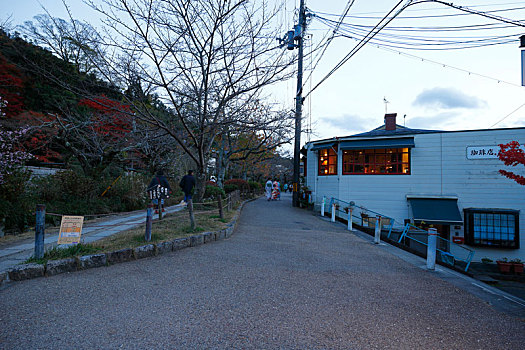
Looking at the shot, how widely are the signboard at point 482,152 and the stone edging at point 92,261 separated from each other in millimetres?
13938

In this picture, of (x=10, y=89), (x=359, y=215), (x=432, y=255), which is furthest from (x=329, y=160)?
(x=10, y=89)

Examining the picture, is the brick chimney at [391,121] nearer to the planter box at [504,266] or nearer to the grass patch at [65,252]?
the planter box at [504,266]

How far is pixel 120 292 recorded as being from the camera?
4.27 meters

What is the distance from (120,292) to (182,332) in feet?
5.29

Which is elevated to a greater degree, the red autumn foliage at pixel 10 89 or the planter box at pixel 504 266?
the red autumn foliage at pixel 10 89

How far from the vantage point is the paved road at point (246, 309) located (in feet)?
10.1

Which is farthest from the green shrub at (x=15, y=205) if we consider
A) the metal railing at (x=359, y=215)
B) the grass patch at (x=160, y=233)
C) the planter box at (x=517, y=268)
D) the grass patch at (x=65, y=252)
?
the planter box at (x=517, y=268)

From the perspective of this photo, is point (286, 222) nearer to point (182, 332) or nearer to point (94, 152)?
point (94, 152)

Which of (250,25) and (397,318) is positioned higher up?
(250,25)

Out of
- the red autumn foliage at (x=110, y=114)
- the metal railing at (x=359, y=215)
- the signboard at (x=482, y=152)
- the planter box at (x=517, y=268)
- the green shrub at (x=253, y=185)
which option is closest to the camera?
the red autumn foliage at (x=110, y=114)

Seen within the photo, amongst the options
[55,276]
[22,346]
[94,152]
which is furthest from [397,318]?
[94,152]

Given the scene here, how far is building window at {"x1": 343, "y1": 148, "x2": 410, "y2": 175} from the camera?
1577cm

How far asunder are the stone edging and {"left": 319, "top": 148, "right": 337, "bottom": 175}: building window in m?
11.2

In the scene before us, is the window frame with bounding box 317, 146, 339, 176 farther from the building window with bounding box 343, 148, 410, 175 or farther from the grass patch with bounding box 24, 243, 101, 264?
the grass patch with bounding box 24, 243, 101, 264
